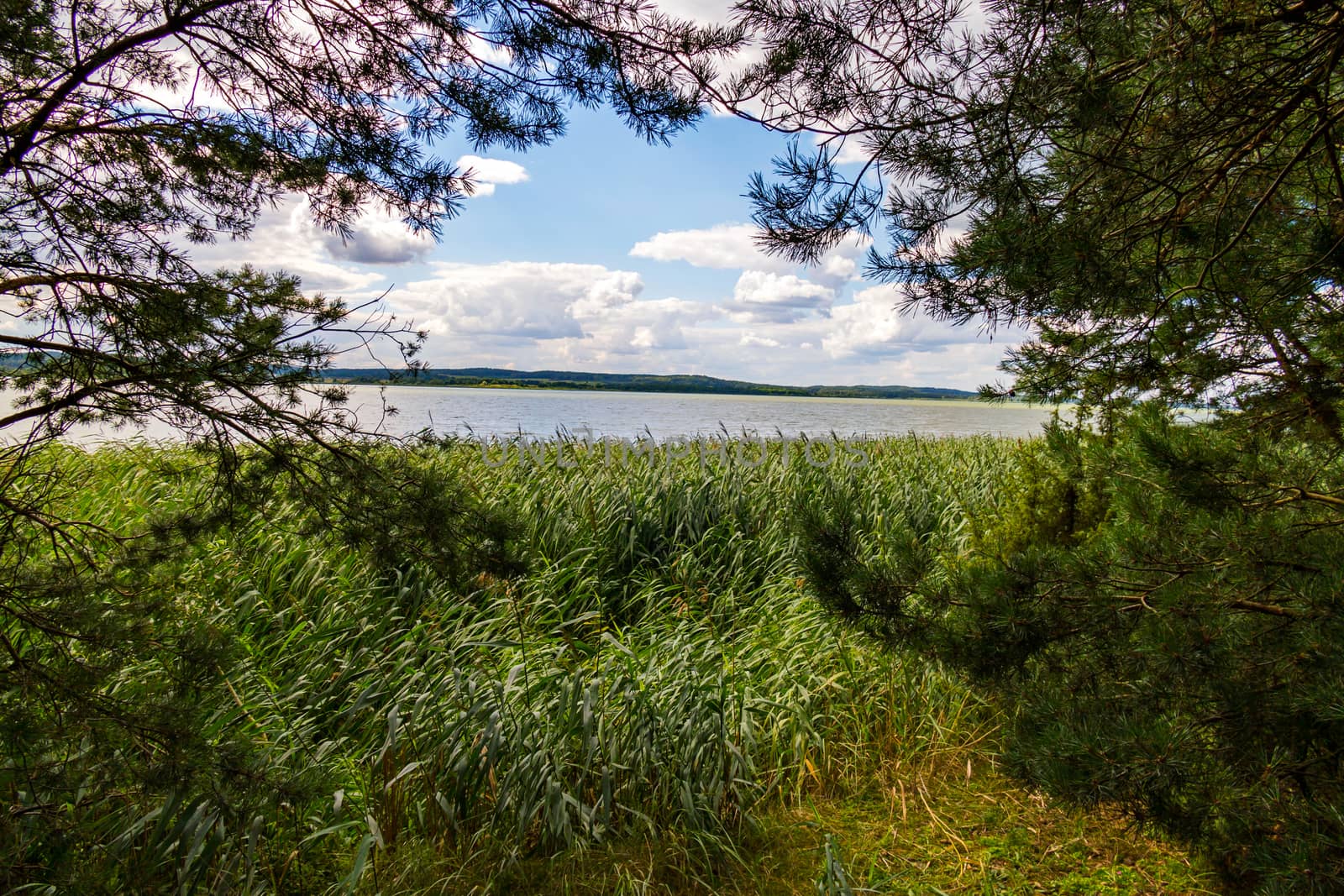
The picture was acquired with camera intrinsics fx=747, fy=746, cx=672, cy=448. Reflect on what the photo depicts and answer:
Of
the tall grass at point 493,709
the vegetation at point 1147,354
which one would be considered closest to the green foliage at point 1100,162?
the vegetation at point 1147,354

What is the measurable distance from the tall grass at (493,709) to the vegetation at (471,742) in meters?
0.02

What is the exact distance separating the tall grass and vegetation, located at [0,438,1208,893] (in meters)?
0.02

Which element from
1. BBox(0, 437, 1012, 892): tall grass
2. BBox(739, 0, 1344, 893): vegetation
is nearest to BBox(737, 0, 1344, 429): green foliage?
BBox(739, 0, 1344, 893): vegetation

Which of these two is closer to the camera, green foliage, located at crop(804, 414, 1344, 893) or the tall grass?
green foliage, located at crop(804, 414, 1344, 893)

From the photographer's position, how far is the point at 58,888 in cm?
190

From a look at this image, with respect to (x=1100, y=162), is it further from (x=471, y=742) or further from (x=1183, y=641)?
(x=471, y=742)

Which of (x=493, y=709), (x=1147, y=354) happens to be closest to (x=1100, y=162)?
(x=1147, y=354)

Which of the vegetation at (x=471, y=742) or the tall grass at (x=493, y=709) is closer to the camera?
the vegetation at (x=471, y=742)

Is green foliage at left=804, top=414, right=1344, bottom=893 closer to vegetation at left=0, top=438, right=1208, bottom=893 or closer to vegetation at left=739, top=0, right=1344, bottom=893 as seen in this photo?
vegetation at left=739, top=0, right=1344, bottom=893

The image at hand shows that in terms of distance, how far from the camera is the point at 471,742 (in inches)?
118

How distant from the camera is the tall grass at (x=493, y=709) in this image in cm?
246

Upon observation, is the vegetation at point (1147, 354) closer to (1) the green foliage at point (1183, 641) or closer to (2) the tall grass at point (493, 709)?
(1) the green foliage at point (1183, 641)

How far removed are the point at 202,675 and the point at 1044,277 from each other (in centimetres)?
270

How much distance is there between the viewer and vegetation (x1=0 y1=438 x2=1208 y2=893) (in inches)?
82.0
